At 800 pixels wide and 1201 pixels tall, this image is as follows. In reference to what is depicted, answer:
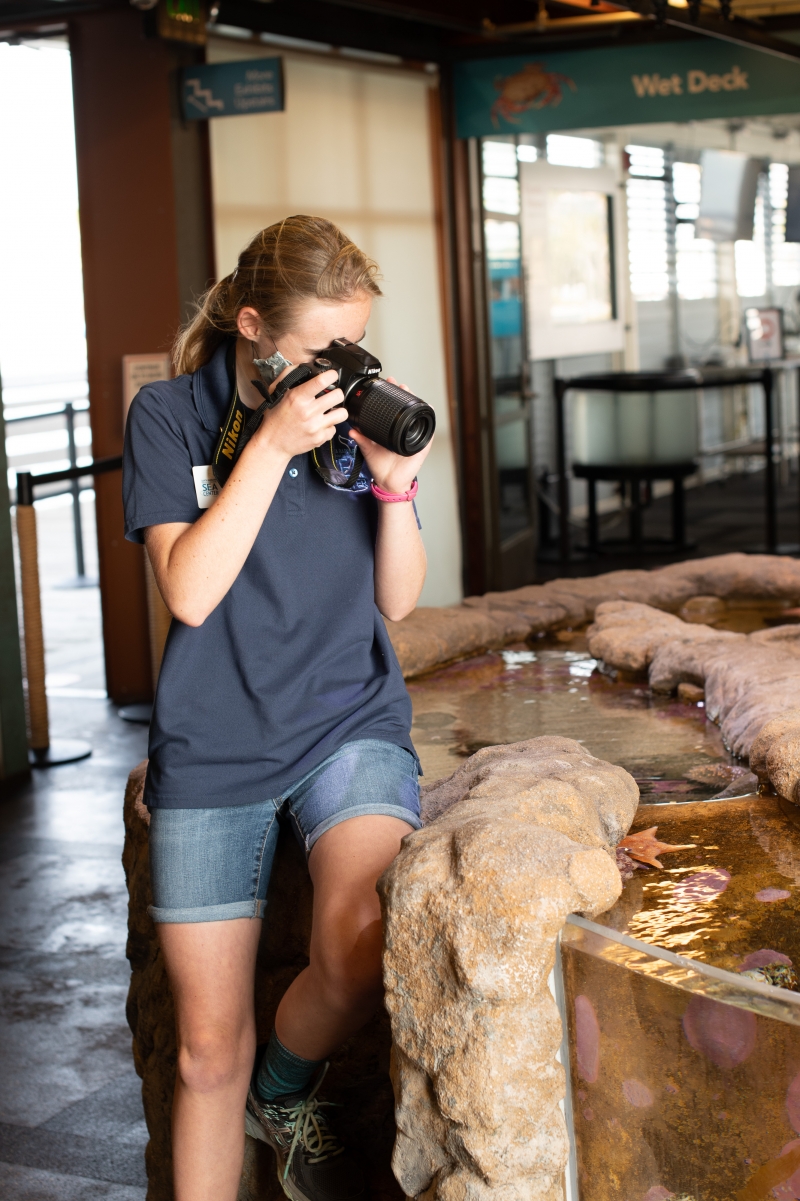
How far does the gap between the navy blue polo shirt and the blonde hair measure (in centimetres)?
12

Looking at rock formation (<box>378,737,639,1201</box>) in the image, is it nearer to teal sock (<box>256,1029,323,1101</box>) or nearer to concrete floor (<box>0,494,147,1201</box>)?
teal sock (<box>256,1029,323,1101</box>)

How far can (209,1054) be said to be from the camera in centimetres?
157

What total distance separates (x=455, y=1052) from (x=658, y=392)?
5.86m

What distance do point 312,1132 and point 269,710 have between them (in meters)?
0.57

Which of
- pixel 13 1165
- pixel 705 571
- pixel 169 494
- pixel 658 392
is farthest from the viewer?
pixel 658 392

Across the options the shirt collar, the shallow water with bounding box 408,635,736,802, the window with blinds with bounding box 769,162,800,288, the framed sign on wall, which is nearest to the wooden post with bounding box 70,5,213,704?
the framed sign on wall

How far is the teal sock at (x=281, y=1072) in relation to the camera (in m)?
1.64

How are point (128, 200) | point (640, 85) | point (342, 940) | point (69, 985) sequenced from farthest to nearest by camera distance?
point (640, 85)
point (128, 200)
point (69, 985)
point (342, 940)

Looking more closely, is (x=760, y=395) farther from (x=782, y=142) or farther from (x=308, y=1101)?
(x=308, y=1101)

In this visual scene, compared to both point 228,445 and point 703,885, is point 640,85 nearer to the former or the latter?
point 228,445

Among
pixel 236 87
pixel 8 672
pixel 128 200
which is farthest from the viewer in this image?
pixel 128 200

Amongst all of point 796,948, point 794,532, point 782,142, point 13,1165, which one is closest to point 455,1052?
point 796,948

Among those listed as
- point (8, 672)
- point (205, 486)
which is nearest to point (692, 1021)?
point (205, 486)

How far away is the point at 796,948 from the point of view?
1437 mm
